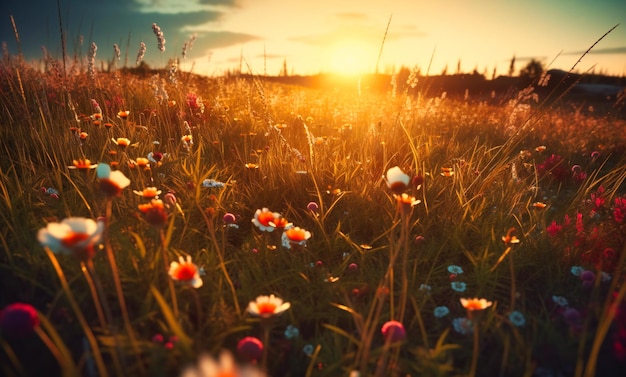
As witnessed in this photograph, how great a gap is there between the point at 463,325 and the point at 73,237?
1.34 metres

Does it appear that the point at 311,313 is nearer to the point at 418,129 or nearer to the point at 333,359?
the point at 333,359

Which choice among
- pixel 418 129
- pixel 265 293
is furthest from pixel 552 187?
pixel 265 293

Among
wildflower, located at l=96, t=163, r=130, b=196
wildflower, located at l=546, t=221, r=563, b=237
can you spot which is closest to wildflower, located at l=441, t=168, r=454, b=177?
wildflower, located at l=546, t=221, r=563, b=237

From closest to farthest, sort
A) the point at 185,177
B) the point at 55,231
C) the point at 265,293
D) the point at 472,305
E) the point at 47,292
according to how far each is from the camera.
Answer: the point at 55,231, the point at 472,305, the point at 47,292, the point at 265,293, the point at 185,177

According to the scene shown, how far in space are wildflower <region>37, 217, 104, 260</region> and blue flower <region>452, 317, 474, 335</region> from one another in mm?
1264

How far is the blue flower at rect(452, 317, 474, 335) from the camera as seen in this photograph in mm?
1343

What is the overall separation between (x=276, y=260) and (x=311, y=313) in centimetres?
37

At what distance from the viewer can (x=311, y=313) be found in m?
1.44

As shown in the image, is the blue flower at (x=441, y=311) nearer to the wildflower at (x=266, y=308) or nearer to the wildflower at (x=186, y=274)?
the wildflower at (x=266, y=308)

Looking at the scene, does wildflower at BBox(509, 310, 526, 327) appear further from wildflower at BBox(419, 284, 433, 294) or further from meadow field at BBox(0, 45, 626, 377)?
wildflower at BBox(419, 284, 433, 294)

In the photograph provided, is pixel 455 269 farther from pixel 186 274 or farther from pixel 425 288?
pixel 186 274

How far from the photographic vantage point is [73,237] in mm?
951

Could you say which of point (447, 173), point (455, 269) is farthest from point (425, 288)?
point (447, 173)

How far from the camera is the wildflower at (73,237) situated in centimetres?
87
